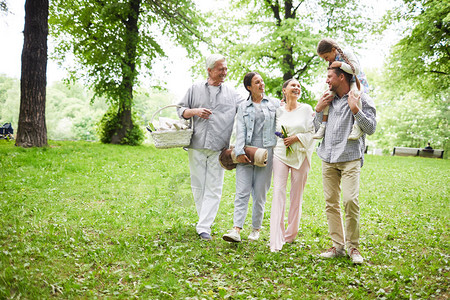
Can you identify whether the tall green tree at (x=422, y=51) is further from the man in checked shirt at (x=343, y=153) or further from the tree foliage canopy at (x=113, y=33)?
the man in checked shirt at (x=343, y=153)

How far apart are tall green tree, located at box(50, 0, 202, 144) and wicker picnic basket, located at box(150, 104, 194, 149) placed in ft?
36.2

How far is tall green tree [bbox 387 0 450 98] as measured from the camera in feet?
64.7

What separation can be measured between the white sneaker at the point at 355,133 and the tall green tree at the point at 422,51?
61.9 ft

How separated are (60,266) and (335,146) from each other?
3279mm

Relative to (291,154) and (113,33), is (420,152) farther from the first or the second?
(291,154)

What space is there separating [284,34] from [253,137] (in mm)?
12467

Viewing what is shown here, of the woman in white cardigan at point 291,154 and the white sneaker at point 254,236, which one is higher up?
the woman in white cardigan at point 291,154

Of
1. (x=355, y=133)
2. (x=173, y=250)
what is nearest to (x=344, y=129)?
(x=355, y=133)

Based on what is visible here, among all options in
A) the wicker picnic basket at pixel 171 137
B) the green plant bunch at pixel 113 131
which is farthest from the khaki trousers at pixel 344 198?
the green plant bunch at pixel 113 131

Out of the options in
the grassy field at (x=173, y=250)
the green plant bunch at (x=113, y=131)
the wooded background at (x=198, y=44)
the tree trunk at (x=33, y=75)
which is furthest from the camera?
the green plant bunch at (x=113, y=131)

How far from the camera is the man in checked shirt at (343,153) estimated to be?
3.92 m

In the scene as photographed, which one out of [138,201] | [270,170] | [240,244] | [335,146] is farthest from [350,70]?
[138,201]

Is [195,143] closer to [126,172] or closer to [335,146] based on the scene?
[335,146]

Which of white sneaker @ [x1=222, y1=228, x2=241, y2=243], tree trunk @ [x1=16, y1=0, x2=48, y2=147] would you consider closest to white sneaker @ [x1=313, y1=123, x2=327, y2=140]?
white sneaker @ [x1=222, y1=228, x2=241, y2=243]
